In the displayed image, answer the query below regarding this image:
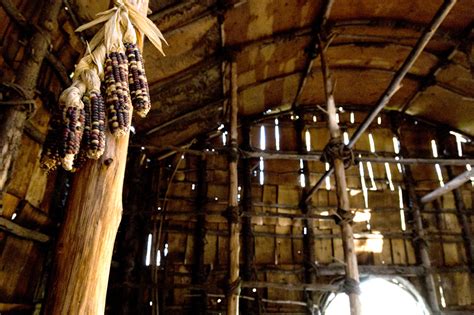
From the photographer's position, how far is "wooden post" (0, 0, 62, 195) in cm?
339

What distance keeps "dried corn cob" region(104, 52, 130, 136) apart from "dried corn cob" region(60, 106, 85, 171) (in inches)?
5.5

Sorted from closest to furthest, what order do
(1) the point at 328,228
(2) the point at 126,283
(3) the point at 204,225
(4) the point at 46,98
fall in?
(4) the point at 46,98, (2) the point at 126,283, (3) the point at 204,225, (1) the point at 328,228

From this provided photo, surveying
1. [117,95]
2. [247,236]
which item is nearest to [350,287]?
[247,236]

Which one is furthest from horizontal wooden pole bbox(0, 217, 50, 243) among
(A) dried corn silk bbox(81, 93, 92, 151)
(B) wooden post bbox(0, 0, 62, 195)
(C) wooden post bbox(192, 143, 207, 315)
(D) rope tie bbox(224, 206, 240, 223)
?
(C) wooden post bbox(192, 143, 207, 315)

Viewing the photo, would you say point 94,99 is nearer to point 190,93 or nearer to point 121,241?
point 190,93

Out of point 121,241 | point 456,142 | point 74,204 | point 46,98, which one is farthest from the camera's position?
point 456,142

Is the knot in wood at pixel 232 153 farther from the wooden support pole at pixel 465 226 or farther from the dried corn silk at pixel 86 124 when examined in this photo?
the wooden support pole at pixel 465 226

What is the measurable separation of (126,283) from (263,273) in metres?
3.16

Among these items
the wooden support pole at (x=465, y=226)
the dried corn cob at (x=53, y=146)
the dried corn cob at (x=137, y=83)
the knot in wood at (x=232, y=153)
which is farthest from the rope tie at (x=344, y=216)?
the wooden support pole at (x=465, y=226)

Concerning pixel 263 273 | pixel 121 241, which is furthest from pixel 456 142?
pixel 121 241

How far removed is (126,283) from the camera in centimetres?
673

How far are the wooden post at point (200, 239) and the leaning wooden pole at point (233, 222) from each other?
1.54m

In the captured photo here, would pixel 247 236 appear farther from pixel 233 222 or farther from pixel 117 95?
pixel 117 95

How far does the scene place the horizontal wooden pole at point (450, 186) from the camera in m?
7.33
